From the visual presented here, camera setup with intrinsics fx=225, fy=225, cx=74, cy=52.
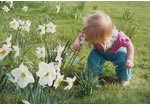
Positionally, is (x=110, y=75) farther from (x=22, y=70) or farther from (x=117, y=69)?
(x=22, y=70)

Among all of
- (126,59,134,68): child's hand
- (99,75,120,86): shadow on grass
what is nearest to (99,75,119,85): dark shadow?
(99,75,120,86): shadow on grass

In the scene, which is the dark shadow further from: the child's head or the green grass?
the child's head

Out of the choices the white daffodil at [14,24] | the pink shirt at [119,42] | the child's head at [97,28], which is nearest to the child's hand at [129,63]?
the pink shirt at [119,42]

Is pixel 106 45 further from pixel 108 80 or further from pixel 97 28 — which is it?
pixel 108 80

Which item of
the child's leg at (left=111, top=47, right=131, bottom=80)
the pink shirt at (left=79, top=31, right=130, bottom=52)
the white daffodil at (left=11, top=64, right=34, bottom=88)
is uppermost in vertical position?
the white daffodil at (left=11, top=64, right=34, bottom=88)

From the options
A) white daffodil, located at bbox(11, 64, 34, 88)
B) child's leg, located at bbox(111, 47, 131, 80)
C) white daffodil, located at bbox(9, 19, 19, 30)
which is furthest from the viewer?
white daffodil, located at bbox(9, 19, 19, 30)

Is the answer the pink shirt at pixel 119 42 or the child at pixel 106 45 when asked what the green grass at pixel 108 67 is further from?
the pink shirt at pixel 119 42

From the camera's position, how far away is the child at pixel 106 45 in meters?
2.20

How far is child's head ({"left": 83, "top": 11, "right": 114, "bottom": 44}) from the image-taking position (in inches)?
85.8

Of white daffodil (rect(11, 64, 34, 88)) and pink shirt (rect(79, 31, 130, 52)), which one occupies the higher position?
white daffodil (rect(11, 64, 34, 88))

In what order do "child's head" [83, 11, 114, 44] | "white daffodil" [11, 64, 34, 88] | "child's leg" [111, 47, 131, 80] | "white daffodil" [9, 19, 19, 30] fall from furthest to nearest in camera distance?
"white daffodil" [9, 19, 19, 30] < "child's leg" [111, 47, 131, 80] < "child's head" [83, 11, 114, 44] < "white daffodil" [11, 64, 34, 88]

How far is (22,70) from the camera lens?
1.37 m

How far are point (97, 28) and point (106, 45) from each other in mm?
376

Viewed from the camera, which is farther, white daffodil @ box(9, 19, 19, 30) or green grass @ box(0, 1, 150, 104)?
white daffodil @ box(9, 19, 19, 30)
